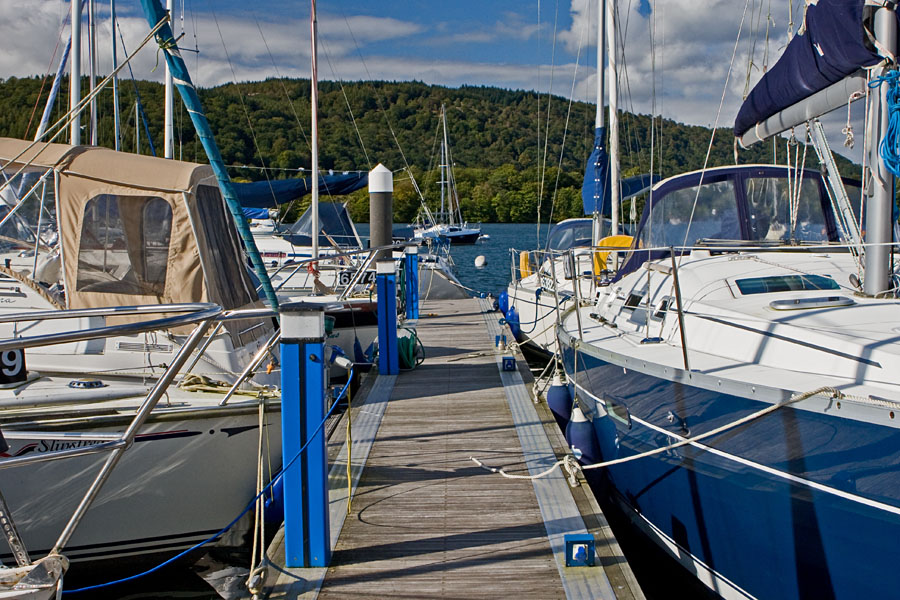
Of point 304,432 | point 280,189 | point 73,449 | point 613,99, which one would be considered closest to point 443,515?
point 304,432

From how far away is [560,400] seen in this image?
24.3ft

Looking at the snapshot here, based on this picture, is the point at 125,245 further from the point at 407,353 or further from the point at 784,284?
the point at 784,284

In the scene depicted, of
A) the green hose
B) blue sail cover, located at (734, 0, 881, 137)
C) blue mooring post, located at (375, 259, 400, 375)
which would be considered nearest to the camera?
blue sail cover, located at (734, 0, 881, 137)

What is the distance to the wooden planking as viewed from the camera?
12.8ft

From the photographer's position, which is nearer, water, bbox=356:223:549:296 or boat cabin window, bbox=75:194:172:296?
boat cabin window, bbox=75:194:172:296

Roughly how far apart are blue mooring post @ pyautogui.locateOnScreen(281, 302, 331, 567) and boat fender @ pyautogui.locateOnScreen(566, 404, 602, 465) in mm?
2720

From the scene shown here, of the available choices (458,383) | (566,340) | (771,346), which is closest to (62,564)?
(771,346)

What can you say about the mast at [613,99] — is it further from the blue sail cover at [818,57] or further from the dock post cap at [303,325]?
the dock post cap at [303,325]

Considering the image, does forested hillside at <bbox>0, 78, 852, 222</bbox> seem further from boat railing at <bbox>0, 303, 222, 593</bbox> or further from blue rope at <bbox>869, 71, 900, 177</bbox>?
boat railing at <bbox>0, 303, 222, 593</bbox>

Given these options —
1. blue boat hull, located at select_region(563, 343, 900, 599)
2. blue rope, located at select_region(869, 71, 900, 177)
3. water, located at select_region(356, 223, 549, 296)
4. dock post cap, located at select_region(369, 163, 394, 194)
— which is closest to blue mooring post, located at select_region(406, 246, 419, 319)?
dock post cap, located at select_region(369, 163, 394, 194)

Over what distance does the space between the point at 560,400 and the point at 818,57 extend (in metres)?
3.70

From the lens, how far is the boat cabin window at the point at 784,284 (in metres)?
5.57

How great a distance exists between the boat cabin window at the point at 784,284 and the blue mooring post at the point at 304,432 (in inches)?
132

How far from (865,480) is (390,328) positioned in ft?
18.2
